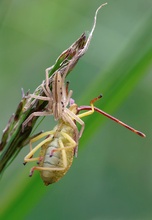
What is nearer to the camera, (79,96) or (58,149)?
(58,149)

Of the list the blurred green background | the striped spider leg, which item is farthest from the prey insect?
the blurred green background

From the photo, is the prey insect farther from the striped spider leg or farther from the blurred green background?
the blurred green background

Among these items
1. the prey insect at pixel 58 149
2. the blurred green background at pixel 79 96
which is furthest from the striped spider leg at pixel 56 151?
the blurred green background at pixel 79 96

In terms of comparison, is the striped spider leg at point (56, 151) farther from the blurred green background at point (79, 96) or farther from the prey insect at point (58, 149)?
the blurred green background at point (79, 96)

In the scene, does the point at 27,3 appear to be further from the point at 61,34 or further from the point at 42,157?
the point at 42,157

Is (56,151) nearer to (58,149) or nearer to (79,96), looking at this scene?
(58,149)

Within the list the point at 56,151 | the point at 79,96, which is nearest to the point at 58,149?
the point at 56,151

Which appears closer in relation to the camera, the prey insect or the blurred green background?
the prey insect
